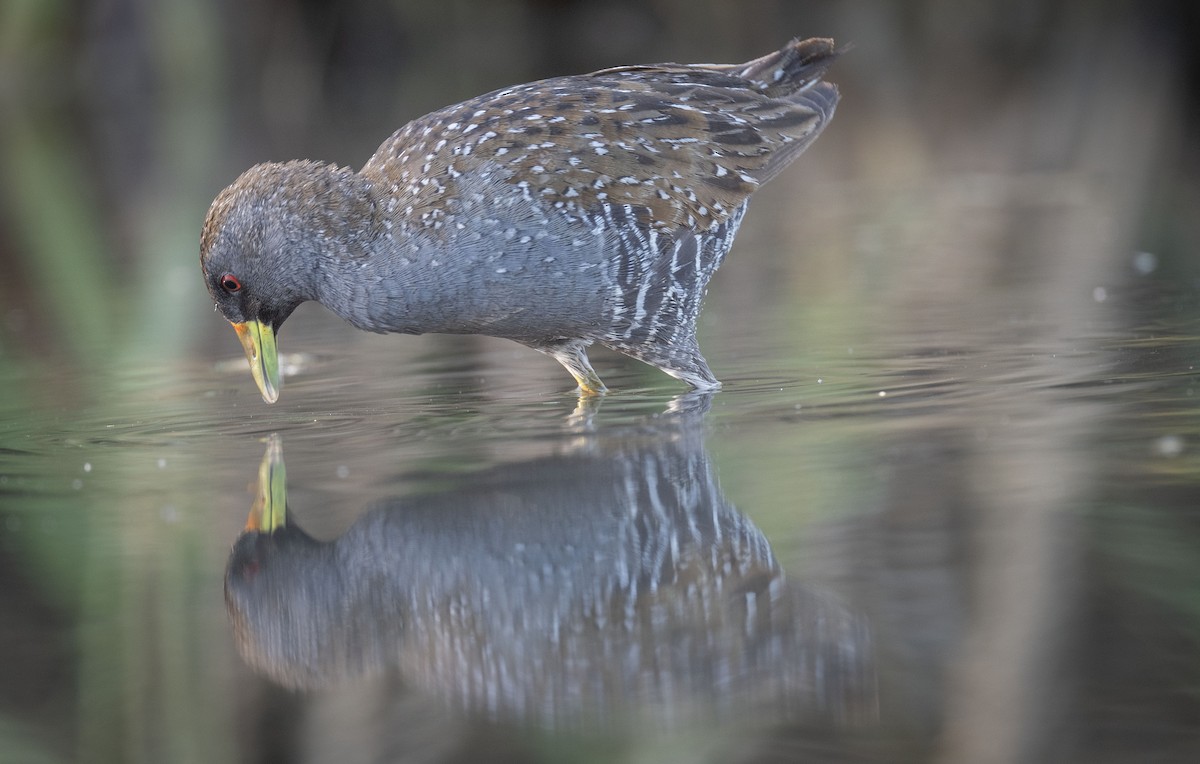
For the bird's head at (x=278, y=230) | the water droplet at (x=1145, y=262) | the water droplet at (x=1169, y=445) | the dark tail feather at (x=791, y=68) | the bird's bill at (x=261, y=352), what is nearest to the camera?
the water droplet at (x=1169, y=445)

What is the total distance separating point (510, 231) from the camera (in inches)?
228

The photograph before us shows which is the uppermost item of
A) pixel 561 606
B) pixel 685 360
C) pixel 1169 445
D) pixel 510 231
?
pixel 510 231

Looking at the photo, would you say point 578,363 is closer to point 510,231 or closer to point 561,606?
point 510,231

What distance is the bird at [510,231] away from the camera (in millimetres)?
5820

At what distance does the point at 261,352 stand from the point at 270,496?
159 cm

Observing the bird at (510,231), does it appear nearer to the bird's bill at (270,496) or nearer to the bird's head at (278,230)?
the bird's head at (278,230)

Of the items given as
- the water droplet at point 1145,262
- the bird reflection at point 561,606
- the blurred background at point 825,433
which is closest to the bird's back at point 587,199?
the blurred background at point 825,433

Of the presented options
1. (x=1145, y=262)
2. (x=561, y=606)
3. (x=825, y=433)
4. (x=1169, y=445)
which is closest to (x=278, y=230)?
(x=825, y=433)

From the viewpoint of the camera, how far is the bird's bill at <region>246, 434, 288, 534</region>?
14.7ft

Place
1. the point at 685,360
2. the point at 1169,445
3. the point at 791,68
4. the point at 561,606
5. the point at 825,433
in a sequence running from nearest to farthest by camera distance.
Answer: the point at 561,606
the point at 1169,445
the point at 825,433
the point at 685,360
the point at 791,68

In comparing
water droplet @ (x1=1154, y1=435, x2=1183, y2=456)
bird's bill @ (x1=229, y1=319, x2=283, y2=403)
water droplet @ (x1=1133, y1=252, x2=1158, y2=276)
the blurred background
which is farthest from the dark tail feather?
→ water droplet @ (x1=1154, y1=435, x2=1183, y2=456)

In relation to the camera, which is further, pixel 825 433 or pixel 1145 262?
pixel 1145 262

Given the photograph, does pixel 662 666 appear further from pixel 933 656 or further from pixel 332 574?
pixel 332 574

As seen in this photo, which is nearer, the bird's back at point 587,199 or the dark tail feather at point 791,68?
the bird's back at point 587,199
